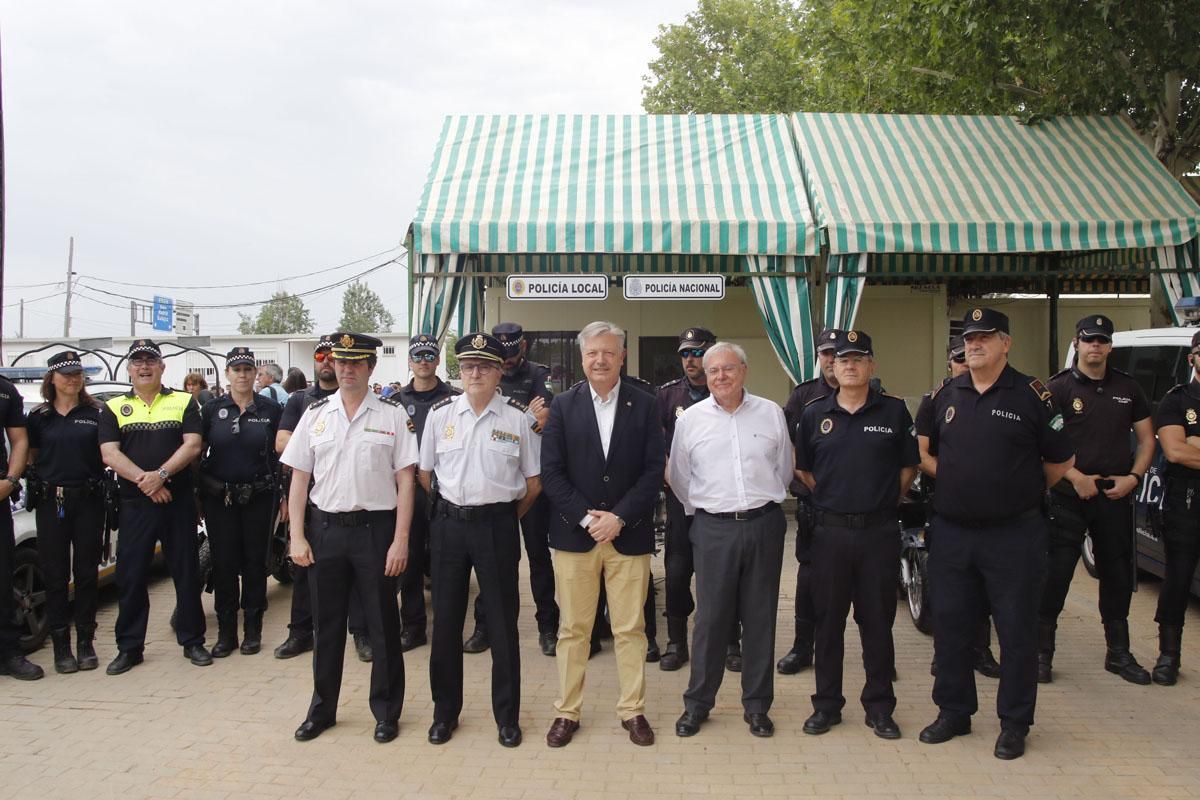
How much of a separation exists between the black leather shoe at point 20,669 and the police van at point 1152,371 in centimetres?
699

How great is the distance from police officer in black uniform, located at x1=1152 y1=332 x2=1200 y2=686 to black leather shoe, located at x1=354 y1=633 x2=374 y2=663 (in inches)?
183

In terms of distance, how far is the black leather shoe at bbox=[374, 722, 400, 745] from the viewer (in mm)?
4121

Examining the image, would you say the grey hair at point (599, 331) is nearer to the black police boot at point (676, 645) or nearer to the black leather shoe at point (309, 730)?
the black police boot at point (676, 645)

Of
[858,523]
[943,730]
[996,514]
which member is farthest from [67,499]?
[996,514]

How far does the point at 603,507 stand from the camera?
159 inches

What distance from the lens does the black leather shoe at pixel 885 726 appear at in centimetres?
410

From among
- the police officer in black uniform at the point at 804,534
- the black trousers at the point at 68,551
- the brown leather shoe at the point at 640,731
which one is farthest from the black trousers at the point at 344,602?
the police officer in black uniform at the point at 804,534

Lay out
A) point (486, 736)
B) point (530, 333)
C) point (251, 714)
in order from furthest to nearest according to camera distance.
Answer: point (530, 333) → point (251, 714) → point (486, 736)

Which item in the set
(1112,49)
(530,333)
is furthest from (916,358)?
(530,333)

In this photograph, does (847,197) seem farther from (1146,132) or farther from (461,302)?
(1146,132)

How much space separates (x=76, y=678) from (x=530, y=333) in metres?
8.49

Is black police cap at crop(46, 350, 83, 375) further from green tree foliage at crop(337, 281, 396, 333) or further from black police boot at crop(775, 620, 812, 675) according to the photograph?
green tree foliage at crop(337, 281, 396, 333)

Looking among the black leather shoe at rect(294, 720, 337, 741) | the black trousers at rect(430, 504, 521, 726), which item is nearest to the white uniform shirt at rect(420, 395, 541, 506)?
the black trousers at rect(430, 504, 521, 726)

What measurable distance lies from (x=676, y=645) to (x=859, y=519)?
1.62 metres
